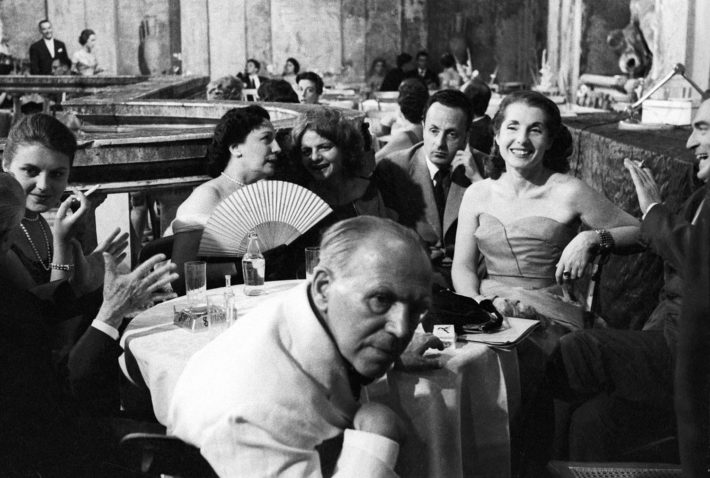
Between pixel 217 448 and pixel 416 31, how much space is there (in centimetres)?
1715

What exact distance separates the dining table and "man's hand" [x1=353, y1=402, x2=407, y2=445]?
0.27m

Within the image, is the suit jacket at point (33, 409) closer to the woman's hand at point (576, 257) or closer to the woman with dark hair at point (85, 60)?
the woman's hand at point (576, 257)

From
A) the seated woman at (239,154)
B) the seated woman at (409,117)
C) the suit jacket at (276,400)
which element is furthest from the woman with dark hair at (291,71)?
the suit jacket at (276,400)

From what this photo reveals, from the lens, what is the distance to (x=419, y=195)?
4.38 m

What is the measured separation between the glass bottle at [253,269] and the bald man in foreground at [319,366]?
1288 mm

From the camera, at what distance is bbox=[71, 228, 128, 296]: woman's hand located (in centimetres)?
311

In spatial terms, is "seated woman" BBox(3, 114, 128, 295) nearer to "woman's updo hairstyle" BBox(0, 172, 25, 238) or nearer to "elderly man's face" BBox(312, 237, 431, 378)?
"woman's updo hairstyle" BBox(0, 172, 25, 238)

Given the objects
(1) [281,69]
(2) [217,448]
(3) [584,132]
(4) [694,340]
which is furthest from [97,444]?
(1) [281,69]

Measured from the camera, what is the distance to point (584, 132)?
582 cm

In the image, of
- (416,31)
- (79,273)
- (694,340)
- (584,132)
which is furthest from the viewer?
(416,31)

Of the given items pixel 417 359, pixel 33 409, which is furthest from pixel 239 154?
pixel 33 409

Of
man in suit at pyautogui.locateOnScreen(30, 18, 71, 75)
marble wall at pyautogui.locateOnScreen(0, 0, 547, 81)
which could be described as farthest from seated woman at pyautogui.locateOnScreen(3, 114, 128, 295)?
marble wall at pyautogui.locateOnScreen(0, 0, 547, 81)

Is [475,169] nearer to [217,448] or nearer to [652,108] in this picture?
[652,108]

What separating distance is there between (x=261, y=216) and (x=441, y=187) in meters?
1.20
